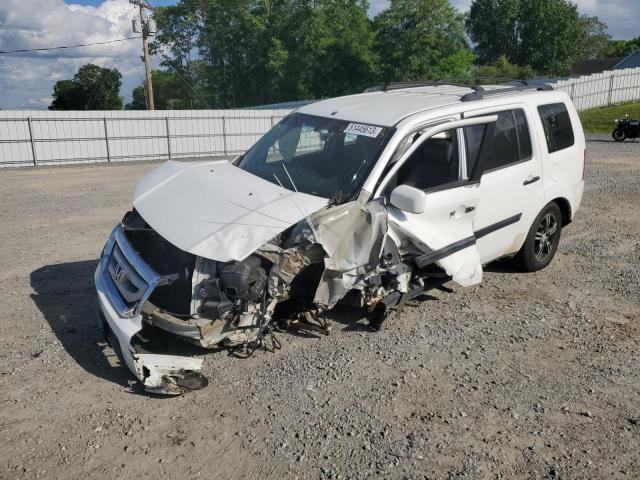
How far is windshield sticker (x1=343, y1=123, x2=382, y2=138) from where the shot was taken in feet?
15.8

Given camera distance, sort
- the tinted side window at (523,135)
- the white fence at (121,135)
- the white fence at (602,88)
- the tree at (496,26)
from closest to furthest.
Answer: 1. the tinted side window at (523,135)
2. the white fence at (121,135)
3. the white fence at (602,88)
4. the tree at (496,26)

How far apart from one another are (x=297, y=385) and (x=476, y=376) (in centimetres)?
133

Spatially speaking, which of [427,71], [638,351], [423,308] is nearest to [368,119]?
[423,308]

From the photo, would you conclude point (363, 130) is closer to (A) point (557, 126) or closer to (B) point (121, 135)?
(A) point (557, 126)

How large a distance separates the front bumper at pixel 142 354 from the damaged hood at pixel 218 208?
1.09ft

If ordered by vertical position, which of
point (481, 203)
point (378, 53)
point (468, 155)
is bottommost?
point (481, 203)

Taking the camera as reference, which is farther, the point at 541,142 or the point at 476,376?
the point at 541,142

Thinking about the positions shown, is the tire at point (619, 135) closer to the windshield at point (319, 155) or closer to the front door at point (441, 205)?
the front door at point (441, 205)

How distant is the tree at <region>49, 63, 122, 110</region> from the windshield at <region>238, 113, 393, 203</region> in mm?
50240

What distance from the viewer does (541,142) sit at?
580 centimetres

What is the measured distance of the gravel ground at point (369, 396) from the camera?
325 centimetres

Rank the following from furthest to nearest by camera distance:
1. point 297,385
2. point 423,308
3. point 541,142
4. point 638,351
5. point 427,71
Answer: point 427,71, point 541,142, point 423,308, point 638,351, point 297,385

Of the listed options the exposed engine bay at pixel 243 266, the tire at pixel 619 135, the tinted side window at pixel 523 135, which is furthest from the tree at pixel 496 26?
the exposed engine bay at pixel 243 266

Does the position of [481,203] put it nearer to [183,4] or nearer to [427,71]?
[427,71]
